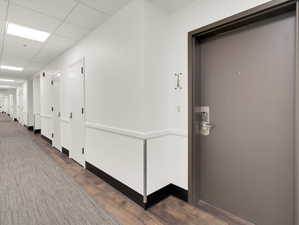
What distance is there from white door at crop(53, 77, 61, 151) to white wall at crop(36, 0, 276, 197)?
2679 millimetres

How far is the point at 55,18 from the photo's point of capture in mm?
2561

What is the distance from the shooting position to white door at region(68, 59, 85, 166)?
335cm

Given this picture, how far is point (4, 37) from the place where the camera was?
129 inches

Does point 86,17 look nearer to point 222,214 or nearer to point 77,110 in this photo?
point 77,110

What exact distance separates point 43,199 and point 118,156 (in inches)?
43.1

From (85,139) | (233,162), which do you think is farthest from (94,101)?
(233,162)

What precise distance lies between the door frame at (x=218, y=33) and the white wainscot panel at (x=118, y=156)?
63 cm

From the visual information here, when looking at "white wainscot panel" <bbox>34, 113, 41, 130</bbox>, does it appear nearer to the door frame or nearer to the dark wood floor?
the dark wood floor

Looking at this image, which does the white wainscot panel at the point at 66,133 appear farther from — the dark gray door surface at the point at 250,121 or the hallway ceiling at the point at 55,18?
the dark gray door surface at the point at 250,121

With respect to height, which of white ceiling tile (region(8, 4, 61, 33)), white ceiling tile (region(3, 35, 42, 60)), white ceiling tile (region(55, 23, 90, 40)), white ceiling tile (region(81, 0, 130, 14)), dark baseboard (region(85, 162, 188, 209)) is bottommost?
dark baseboard (region(85, 162, 188, 209))

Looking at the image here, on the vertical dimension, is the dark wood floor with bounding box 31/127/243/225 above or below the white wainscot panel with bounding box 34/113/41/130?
below

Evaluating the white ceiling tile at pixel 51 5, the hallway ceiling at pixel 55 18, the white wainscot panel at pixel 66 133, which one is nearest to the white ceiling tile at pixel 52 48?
the hallway ceiling at pixel 55 18

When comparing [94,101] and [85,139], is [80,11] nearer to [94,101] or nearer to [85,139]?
[94,101]

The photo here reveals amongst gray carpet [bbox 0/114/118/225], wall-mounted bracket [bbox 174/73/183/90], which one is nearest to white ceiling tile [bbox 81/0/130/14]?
wall-mounted bracket [bbox 174/73/183/90]
